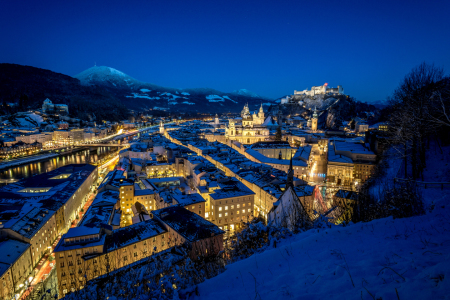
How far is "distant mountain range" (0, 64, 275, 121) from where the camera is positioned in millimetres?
80375

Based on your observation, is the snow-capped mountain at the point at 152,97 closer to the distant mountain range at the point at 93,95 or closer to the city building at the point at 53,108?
the distant mountain range at the point at 93,95

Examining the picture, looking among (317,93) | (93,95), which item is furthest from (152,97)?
(317,93)

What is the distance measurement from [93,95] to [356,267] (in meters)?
119

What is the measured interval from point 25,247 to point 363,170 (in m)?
27.8

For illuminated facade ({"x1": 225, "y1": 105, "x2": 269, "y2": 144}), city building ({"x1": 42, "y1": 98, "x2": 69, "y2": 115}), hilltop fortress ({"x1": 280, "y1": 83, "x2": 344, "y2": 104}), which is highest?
hilltop fortress ({"x1": 280, "y1": 83, "x2": 344, "y2": 104})

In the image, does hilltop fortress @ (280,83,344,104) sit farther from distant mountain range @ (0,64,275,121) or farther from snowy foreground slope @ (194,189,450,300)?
snowy foreground slope @ (194,189,450,300)

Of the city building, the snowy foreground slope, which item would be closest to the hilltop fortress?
the city building

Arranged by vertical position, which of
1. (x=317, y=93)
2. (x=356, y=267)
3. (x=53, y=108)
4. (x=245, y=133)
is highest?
(x=317, y=93)

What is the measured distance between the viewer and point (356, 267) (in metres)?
2.93

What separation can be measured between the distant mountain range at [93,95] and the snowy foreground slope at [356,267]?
86953 millimetres

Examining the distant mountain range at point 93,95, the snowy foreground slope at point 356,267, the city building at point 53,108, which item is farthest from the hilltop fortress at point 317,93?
the snowy foreground slope at point 356,267

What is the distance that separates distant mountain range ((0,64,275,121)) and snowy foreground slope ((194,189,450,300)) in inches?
3423

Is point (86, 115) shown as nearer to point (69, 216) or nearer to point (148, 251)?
point (69, 216)

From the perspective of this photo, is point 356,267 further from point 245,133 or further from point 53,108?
point 53,108
